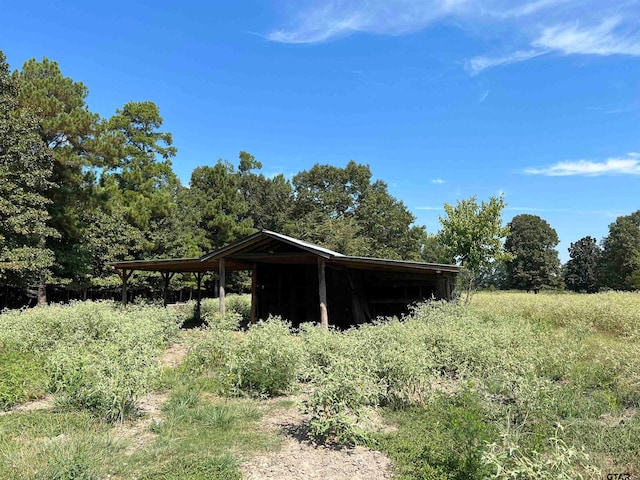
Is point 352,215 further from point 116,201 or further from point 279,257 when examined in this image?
point 279,257

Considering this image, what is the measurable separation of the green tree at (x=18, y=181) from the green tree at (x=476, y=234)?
1994 centimetres

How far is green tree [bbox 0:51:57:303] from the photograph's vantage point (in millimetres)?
15719

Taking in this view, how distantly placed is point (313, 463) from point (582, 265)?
220 feet

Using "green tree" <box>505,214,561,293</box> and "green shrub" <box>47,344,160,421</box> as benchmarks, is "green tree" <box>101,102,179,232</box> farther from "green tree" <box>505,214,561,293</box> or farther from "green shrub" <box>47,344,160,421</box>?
"green tree" <box>505,214,561,293</box>

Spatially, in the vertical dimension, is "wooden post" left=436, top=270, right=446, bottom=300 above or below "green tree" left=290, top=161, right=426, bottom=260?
below

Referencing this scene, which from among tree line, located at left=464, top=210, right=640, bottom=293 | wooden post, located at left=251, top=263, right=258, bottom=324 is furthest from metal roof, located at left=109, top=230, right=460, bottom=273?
tree line, located at left=464, top=210, right=640, bottom=293

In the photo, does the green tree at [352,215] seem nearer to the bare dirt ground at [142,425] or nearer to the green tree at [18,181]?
the green tree at [18,181]

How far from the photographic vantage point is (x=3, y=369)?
6.18 metres

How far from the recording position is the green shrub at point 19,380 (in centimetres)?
565

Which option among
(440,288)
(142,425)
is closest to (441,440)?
(142,425)

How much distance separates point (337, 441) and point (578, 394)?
3444 mm

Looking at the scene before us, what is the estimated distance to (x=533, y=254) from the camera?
5066cm

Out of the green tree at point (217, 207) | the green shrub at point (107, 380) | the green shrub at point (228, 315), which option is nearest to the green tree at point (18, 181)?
the green shrub at point (228, 315)

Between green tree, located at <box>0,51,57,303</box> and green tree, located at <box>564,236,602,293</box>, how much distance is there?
60693 mm
